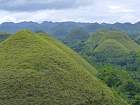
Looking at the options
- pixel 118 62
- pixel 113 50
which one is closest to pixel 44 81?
pixel 118 62

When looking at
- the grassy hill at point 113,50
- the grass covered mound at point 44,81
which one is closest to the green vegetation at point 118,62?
the grassy hill at point 113,50

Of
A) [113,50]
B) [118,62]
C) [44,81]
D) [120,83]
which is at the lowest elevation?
[118,62]

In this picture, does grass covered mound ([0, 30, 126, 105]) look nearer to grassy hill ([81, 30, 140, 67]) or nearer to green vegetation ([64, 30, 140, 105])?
green vegetation ([64, 30, 140, 105])

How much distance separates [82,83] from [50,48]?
8984mm

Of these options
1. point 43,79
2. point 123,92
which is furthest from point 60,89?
point 123,92

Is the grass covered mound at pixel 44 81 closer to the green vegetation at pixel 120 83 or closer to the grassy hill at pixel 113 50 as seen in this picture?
the green vegetation at pixel 120 83

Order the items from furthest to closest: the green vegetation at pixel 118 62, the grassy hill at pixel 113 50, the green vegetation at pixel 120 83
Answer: the grassy hill at pixel 113 50, the green vegetation at pixel 118 62, the green vegetation at pixel 120 83

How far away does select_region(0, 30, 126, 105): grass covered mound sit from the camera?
40.3 m

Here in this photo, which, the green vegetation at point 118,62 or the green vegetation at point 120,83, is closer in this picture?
the green vegetation at point 120,83

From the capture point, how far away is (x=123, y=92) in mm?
53625

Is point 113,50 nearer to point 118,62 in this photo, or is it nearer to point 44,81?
point 118,62

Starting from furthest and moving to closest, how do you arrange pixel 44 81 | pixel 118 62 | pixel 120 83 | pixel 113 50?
pixel 113 50
pixel 118 62
pixel 120 83
pixel 44 81

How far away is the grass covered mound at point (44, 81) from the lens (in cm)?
4028

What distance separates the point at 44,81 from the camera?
42594 mm
